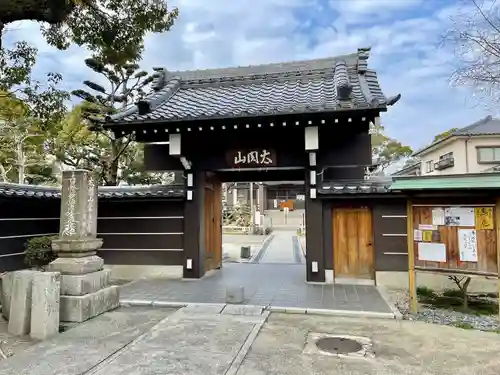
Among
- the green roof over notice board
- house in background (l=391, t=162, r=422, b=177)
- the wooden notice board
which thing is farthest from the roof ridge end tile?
house in background (l=391, t=162, r=422, b=177)

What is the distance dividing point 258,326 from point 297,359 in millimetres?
1271

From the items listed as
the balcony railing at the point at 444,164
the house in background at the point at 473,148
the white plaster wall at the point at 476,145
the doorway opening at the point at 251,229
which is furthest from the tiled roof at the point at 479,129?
the doorway opening at the point at 251,229

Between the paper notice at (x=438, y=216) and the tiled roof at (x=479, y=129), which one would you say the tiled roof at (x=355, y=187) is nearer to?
the paper notice at (x=438, y=216)

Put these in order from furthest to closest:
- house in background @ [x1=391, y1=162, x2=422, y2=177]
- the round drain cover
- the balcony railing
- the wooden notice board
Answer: house in background @ [x1=391, y1=162, x2=422, y2=177] → the balcony railing → the wooden notice board → the round drain cover

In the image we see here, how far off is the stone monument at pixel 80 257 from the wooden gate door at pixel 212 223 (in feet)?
13.0

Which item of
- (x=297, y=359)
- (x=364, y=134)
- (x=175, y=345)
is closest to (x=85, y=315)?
(x=175, y=345)

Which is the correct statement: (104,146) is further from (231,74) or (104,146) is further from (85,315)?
(85,315)

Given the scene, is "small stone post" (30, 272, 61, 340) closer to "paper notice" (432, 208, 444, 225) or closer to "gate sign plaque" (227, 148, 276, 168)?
"gate sign plaque" (227, 148, 276, 168)

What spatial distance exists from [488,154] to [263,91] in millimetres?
20059

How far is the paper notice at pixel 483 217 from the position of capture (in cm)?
582

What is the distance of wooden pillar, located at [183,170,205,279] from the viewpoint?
369 inches

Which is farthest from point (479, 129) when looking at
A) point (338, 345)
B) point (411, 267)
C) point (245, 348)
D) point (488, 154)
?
point (245, 348)

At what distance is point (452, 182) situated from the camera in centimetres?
584

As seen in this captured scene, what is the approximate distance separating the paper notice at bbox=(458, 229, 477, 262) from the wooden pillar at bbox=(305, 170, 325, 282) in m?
3.35
